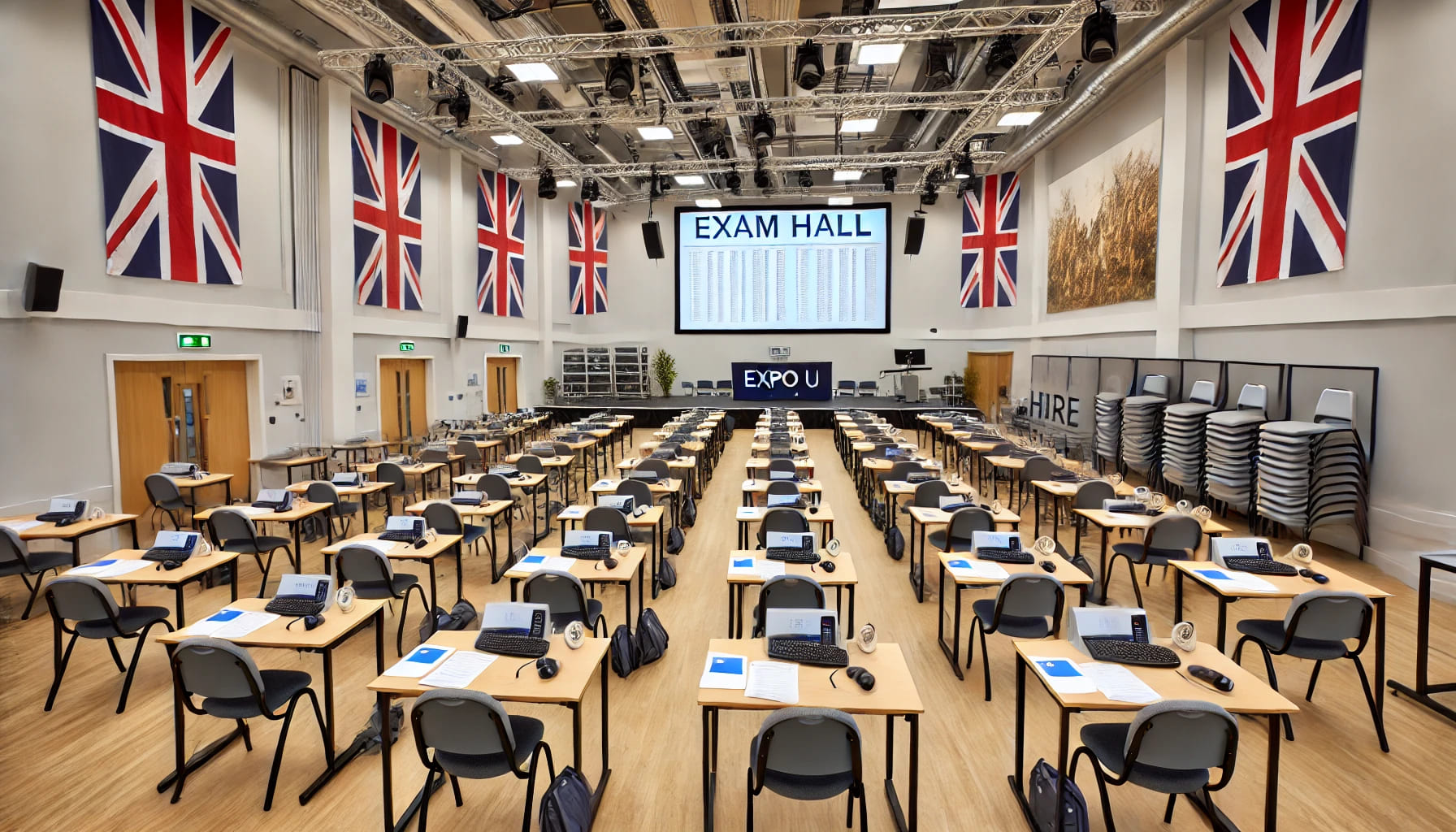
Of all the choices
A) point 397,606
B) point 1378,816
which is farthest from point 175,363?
point 1378,816

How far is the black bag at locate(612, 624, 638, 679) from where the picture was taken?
16.7ft

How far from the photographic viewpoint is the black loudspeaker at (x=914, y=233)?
1805 centimetres

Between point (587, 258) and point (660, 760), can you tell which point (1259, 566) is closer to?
point (660, 760)

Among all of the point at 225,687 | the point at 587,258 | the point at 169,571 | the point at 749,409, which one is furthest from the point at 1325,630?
the point at 587,258

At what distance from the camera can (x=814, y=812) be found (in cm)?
370

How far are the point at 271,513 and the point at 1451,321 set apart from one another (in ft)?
39.1

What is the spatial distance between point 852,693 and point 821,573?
65.0 inches

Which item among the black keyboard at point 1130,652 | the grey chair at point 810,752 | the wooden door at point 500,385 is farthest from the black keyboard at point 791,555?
the wooden door at point 500,385

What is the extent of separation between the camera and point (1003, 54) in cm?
1031

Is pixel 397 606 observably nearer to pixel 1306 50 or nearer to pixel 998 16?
pixel 998 16

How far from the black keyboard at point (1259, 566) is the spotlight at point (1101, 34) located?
6040mm

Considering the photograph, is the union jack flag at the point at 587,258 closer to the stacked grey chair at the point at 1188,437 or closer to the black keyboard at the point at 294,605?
the stacked grey chair at the point at 1188,437

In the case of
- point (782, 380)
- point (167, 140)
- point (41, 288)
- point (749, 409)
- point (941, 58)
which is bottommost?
point (749, 409)

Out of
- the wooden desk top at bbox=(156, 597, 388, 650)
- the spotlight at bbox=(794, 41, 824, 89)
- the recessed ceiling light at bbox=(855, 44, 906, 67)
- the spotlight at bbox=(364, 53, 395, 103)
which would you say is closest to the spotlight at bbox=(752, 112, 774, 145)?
the recessed ceiling light at bbox=(855, 44, 906, 67)
